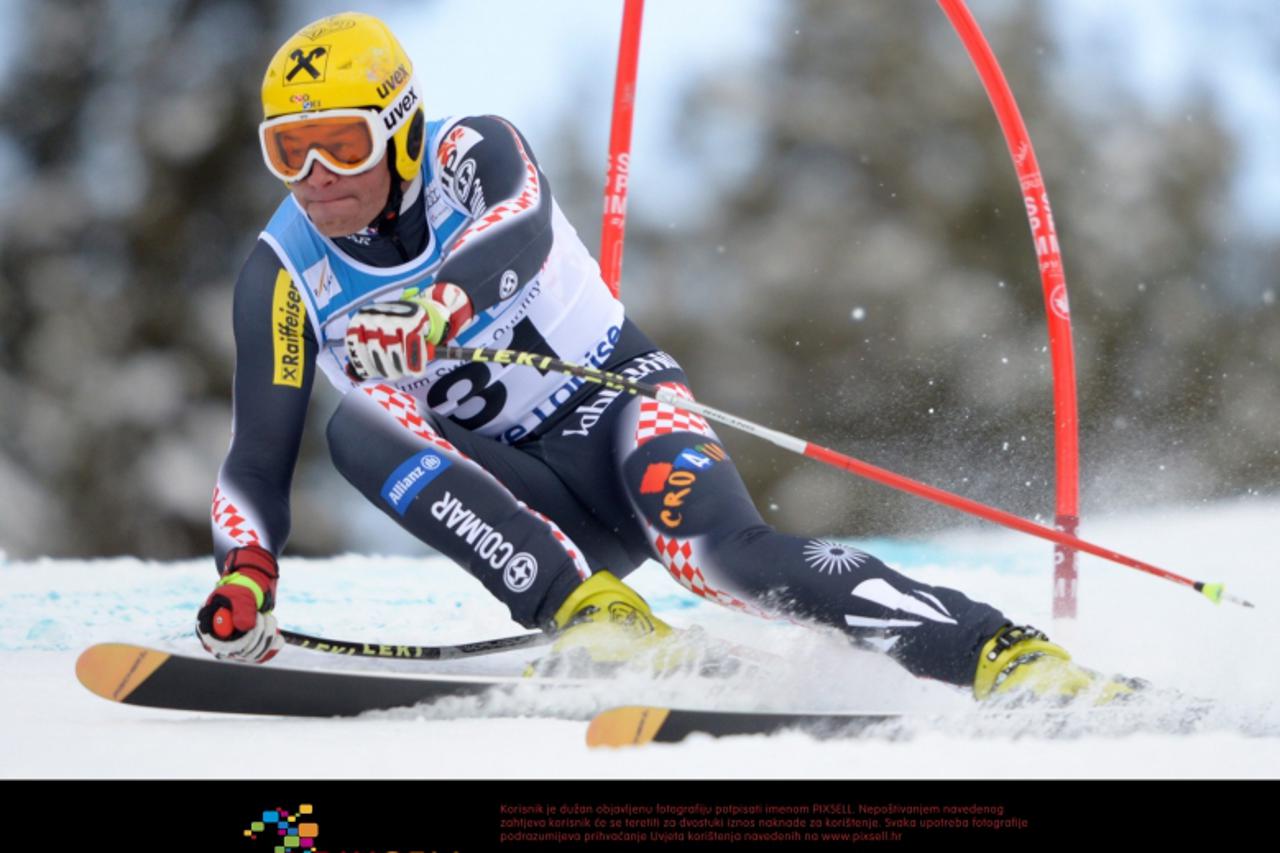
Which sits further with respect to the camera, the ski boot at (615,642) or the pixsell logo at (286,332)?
the pixsell logo at (286,332)

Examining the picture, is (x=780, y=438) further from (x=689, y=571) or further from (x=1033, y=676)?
(x=1033, y=676)

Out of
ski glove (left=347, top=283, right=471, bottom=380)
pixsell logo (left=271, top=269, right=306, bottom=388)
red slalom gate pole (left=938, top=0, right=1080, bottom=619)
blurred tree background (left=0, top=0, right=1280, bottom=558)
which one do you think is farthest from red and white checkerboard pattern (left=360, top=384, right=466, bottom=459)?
blurred tree background (left=0, top=0, right=1280, bottom=558)

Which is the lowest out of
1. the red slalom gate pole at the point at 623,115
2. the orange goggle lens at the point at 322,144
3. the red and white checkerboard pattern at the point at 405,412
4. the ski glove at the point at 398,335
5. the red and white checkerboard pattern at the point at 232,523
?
the red and white checkerboard pattern at the point at 232,523

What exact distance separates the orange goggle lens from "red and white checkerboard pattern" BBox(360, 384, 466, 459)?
0.37m

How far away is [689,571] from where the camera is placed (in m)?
2.27

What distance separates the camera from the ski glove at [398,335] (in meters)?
2.07

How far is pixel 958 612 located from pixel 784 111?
6.45 metres

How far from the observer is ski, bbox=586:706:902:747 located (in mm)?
1723

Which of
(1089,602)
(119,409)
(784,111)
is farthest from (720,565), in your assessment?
(784,111)

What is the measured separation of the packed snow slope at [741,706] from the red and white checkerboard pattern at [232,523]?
0.20m

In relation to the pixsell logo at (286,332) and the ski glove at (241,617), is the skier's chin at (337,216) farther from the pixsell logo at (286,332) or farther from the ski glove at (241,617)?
the ski glove at (241,617)

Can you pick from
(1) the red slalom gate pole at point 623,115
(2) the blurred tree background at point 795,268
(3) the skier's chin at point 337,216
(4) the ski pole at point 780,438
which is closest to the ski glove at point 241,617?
(4) the ski pole at point 780,438

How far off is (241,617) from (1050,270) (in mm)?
1783

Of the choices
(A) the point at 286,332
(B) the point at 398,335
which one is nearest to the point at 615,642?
(B) the point at 398,335
